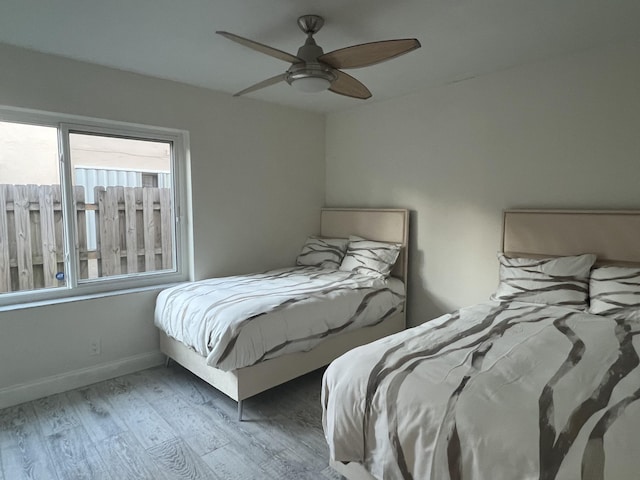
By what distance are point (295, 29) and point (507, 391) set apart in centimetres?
209

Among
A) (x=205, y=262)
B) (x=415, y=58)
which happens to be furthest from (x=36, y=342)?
(x=415, y=58)

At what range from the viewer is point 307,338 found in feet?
8.18

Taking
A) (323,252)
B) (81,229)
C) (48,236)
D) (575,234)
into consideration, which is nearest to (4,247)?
(48,236)

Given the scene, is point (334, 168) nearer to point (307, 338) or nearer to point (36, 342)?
point (307, 338)

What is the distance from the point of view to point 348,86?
2.38 m

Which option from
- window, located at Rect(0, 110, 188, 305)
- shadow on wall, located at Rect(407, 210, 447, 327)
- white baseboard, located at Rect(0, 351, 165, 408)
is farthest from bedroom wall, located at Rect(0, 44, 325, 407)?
shadow on wall, located at Rect(407, 210, 447, 327)

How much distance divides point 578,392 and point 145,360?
112 inches

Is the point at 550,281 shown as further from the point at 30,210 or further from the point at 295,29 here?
the point at 30,210

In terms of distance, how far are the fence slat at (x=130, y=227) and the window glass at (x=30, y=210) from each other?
1.44ft

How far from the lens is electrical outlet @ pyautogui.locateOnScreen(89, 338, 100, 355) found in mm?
2760

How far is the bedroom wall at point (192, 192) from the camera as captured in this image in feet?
8.20

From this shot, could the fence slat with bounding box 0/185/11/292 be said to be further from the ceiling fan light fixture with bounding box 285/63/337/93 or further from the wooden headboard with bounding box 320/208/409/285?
the wooden headboard with bounding box 320/208/409/285

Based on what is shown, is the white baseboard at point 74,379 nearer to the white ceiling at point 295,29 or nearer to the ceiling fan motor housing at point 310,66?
the white ceiling at point 295,29

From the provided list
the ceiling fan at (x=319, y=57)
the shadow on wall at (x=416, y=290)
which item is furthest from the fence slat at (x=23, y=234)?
the shadow on wall at (x=416, y=290)
